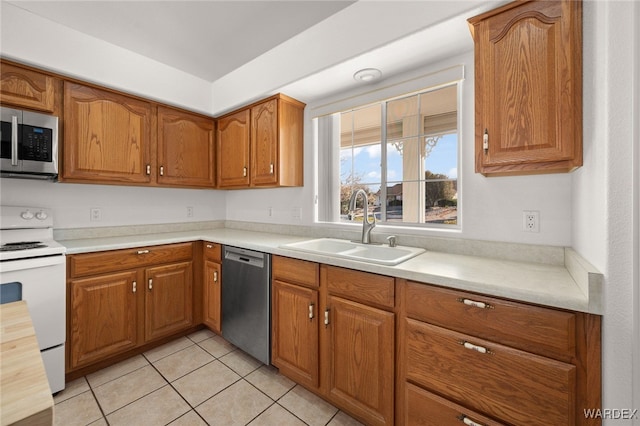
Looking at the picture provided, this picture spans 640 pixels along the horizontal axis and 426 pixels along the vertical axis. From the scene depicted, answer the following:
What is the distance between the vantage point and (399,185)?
209 centimetres

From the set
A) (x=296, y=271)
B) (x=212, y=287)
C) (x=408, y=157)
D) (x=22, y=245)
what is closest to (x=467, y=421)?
(x=296, y=271)

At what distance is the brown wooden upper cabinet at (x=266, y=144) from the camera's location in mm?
2348

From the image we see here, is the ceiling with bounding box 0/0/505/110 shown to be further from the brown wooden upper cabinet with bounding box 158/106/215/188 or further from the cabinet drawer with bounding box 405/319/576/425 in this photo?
the cabinet drawer with bounding box 405/319/576/425

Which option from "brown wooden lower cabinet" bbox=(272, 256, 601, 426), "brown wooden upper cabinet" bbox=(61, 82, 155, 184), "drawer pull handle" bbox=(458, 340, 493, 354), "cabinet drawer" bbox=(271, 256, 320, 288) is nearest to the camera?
"brown wooden lower cabinet" bbox=(272, 256, 601, 426)

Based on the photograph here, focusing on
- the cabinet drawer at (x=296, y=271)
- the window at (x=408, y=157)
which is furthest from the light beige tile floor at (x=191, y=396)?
the window at (x=408, y=157)

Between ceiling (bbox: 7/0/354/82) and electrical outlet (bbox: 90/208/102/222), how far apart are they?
4.66 feet

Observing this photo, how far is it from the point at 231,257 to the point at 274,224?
0.69 meters

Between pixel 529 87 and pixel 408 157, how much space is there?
900 mm

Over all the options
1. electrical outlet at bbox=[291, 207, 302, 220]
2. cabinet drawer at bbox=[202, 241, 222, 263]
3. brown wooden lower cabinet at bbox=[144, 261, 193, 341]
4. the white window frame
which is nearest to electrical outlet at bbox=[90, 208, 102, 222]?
brown wooden lower cabinet at bbox=[144, 261, 193, 341]

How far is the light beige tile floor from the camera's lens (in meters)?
1.54

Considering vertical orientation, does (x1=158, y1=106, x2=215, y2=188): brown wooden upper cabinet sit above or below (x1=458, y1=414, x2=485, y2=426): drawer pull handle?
above

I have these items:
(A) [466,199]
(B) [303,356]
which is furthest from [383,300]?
(A) [466,199]

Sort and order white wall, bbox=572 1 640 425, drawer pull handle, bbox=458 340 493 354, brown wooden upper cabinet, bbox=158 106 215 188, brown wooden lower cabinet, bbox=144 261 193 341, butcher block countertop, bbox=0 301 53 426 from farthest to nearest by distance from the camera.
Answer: brown wooden upper cabinet, bbox=158 106 215 188 → brown wooden lower cabinet, bbox=144 261 193 341 → drawer pull handle, bbox=458 340 493 354 → white wall, bbox=572 1 640 425 → butcher block countertop, bbox=0 301 53 426

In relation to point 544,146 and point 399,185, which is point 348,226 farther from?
point 544,146
